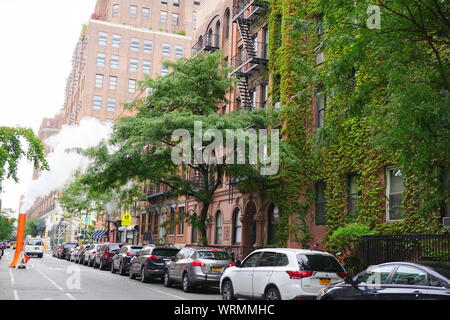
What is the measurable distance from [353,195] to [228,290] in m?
8.22

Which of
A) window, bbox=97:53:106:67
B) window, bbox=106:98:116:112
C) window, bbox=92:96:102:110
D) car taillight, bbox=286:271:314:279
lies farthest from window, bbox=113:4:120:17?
car taillight, bbox=286:271:314:279

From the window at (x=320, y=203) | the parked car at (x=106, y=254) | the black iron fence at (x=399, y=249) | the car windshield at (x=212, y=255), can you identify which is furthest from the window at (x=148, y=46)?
the black iron fence at (x=399, y=249)

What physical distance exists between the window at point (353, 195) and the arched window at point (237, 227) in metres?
10.0

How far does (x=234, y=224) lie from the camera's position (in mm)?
30828

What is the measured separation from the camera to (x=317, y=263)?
41.5 ft

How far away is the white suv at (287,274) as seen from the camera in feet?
39.8

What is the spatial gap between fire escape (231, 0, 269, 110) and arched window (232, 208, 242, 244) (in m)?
6.22

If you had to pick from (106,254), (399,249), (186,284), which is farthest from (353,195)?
(106,254)

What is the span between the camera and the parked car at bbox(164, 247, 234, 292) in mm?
18516

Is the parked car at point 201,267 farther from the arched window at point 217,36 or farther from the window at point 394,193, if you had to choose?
the arched window at point 217,36

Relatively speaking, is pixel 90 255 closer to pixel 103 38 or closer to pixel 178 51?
pixel 103 38
